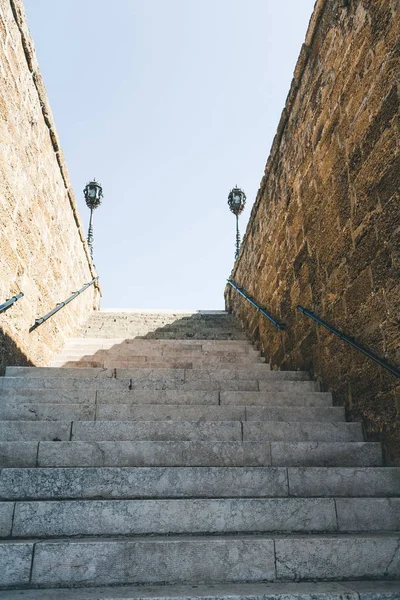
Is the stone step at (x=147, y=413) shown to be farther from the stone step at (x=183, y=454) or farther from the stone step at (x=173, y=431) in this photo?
the stone step at (x=183, y=454)

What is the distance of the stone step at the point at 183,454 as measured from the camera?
2.87 meters

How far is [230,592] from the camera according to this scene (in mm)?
1954

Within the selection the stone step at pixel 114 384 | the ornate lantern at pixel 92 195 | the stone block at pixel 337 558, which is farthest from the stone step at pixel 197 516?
the ornate lantern at pixel 92 195

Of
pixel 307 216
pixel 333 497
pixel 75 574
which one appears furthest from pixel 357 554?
pixel 307 216

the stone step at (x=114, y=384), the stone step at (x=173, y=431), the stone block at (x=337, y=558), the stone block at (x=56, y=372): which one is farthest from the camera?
the stone block at (x=56, y=372)

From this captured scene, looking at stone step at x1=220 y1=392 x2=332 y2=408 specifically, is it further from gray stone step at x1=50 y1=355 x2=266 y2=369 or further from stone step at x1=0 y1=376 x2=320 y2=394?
gray stone step at x1=50 y1=355 x2=266 y2=369

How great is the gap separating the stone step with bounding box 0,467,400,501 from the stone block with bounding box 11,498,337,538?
0.59ft

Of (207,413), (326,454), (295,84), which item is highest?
(295,84)

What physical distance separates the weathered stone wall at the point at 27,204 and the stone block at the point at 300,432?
252cm

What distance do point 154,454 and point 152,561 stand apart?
85 cm

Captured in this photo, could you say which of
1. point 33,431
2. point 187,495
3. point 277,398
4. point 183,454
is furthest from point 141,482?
point 277,398

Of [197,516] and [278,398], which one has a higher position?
[278,398]

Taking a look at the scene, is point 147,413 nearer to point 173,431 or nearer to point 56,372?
point 173,431

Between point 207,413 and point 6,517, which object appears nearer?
point 6,517
